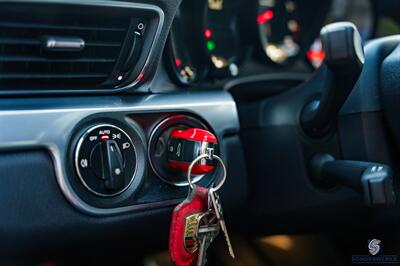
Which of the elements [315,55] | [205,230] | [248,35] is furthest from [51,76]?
[315,55]

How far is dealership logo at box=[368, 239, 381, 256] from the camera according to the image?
1343 millimetres

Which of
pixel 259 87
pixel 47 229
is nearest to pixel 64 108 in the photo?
pixel 47 229

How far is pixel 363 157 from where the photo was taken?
1.18 meters

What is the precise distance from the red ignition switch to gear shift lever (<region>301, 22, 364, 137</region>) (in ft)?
0.80

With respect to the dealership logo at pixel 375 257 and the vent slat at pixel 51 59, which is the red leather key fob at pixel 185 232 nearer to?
the vent slat at pixel 51 59

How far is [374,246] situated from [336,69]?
1.89 ft

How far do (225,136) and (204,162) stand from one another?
22 centimetres

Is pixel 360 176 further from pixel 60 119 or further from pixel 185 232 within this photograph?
pixel 60 119

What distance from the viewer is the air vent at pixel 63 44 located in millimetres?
934

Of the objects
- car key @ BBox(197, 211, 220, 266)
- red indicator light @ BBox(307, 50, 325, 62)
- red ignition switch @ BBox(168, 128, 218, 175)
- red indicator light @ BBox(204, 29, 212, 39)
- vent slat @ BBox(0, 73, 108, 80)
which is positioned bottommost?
red indicator light @ BBox(307, 50, 325, 62)

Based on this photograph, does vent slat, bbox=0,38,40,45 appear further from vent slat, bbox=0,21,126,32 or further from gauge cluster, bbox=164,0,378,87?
gauge cluster, bbox=164,0,378,87

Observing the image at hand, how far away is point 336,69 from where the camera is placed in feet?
3.18

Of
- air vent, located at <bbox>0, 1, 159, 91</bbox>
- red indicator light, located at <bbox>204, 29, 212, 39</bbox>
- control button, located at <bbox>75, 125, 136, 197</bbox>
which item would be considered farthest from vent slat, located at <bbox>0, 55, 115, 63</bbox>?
red indicator light, located at <bbox>204, 29, 212, 39</bbox>

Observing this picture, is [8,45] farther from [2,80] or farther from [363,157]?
[363,157]
